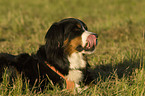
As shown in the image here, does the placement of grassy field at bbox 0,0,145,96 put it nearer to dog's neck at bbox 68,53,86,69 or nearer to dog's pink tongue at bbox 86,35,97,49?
dog's neck at bbox 68,53,86,69

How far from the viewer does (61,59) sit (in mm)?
3186

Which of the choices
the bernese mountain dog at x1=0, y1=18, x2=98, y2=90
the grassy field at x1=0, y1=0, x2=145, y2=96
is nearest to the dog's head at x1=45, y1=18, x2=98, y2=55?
the bernese mountain dog at x1=0, y1=18, x2=98, y2=90

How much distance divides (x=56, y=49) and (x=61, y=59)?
→ 0.17m

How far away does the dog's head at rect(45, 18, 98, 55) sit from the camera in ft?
10.3

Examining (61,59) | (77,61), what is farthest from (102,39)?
(61,59)

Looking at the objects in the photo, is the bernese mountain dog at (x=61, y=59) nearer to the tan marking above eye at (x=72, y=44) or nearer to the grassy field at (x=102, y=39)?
the tan marking above eye at (x=72, y=44)

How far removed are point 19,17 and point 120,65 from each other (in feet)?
15.2

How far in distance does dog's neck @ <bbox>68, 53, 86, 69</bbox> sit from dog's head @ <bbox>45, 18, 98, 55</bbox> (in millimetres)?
73

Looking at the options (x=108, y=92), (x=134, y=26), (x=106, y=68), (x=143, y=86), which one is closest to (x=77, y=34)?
(x=108, y=92)

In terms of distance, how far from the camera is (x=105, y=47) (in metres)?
5.77

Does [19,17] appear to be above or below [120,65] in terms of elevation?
above

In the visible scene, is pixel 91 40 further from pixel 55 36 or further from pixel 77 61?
pixel 55 36

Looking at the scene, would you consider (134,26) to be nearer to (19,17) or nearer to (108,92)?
(19,17)

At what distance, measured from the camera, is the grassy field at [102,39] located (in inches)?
124
